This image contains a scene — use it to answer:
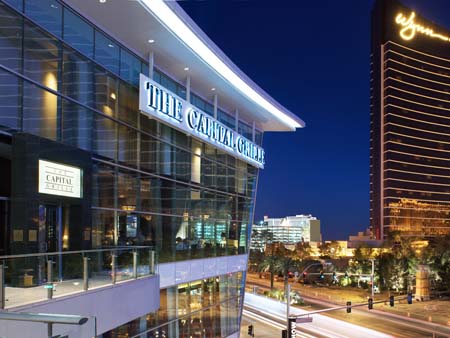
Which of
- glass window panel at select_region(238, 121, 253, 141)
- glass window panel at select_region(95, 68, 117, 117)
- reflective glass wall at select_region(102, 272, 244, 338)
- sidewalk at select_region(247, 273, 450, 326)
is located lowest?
sidewalk at select_region(247, 273, 450, 326)

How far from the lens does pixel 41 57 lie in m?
14.7

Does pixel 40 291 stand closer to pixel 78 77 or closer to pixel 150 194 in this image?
pixel 78 77

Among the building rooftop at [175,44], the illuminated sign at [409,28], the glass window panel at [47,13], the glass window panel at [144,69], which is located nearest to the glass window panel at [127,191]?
the glass window panel at [144,69]

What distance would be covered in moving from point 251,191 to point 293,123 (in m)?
5.13

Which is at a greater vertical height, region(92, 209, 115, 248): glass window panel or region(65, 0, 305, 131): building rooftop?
region(65, 0, 305, 131): building rooftop

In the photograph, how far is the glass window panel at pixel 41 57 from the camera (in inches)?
557

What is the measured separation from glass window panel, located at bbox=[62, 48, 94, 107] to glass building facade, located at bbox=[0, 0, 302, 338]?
0.03 meters

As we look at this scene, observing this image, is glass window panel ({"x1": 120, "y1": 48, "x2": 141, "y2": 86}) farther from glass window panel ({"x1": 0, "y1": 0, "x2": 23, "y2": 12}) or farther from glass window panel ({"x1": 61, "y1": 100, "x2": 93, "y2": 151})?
glass window panel ({"x1": 0, "y1": 0, "x2": 23, "y2": 12})

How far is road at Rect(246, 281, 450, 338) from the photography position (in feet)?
163

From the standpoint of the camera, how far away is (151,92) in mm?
19484

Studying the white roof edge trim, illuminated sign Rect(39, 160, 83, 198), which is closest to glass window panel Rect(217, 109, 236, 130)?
the white roof edge trim

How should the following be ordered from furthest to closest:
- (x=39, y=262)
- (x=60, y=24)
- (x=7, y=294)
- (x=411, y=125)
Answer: (x=411, y=125), (x=60, y=24), (x=39, y=262), (x=7, y=294)

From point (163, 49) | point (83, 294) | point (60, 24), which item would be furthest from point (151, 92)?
point (83, 294)

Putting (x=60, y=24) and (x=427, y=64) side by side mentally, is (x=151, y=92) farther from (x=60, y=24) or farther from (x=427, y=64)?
(x=427, y=64)
